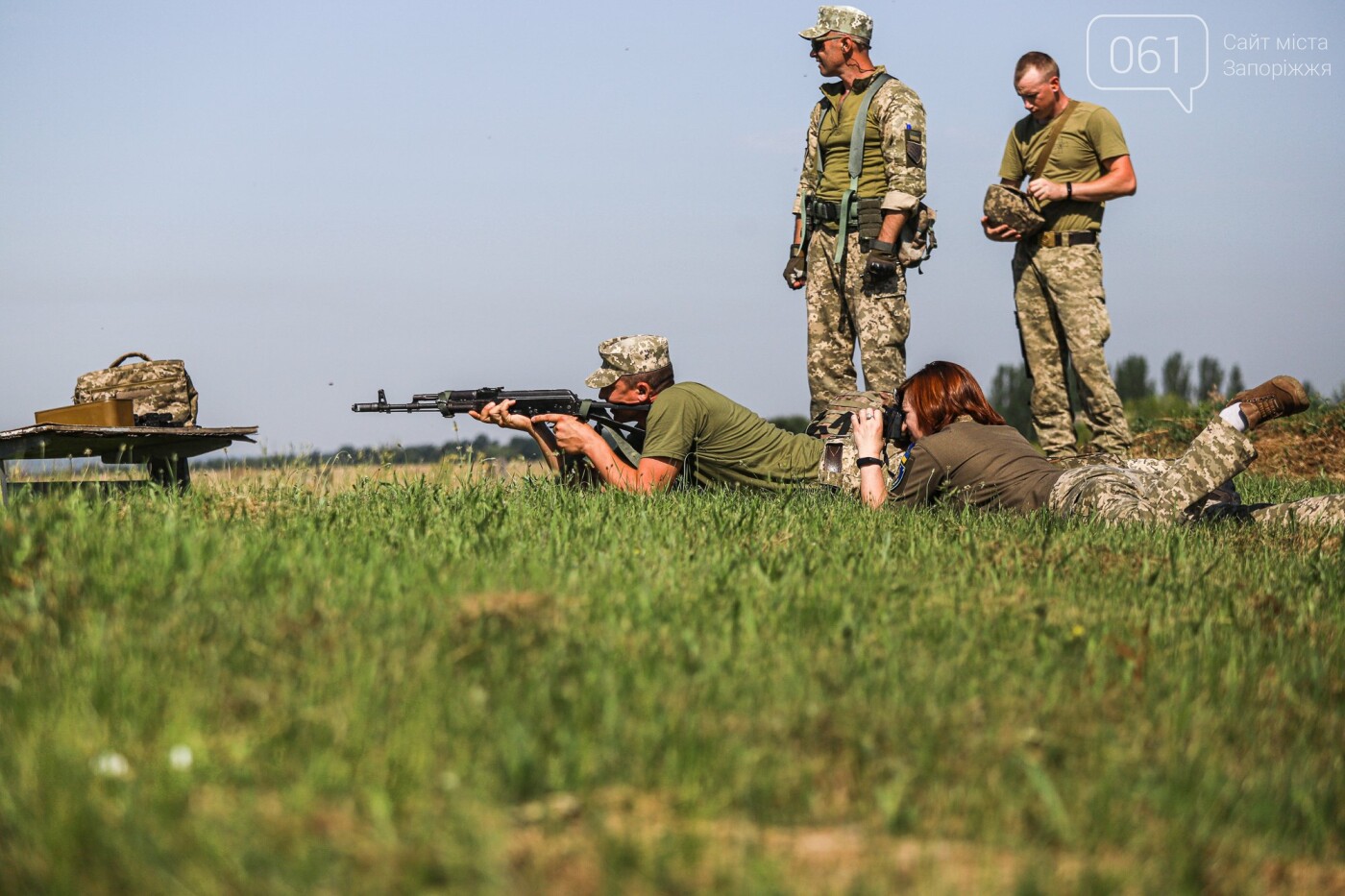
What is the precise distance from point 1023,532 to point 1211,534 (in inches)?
44.7

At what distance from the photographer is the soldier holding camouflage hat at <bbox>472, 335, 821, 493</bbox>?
814 centimetres

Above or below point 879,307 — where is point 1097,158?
above

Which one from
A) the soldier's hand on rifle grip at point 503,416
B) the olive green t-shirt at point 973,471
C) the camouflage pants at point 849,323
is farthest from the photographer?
the camouflage pants at point 849,323

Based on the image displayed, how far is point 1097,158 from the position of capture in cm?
1040

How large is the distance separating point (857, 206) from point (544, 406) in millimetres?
3219

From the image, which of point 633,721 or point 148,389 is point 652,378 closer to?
point 148,389

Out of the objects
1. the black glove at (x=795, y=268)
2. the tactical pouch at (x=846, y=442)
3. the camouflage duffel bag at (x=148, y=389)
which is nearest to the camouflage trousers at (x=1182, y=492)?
the tactical pouch at (x=846, y=442)

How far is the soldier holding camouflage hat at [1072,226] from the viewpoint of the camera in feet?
33.8

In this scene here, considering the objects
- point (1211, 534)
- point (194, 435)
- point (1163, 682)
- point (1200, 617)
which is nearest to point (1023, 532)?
point (1211, 534)

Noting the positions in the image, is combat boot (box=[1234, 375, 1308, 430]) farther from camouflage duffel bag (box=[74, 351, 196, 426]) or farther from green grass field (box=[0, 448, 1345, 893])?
camouflage duffel bag (box=[74, 351, 196, 426])

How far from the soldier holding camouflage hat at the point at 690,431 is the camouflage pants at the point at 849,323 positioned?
171cm

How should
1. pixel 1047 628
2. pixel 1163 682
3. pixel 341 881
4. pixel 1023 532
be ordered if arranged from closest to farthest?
pixel 341 881 → pixel 1163 682 → pixel 1047 628 → pixel 1023 532

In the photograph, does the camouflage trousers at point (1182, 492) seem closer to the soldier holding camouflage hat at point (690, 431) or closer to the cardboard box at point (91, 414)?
the soldier holding camouflage hat at point (690, 431)

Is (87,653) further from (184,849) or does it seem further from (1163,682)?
(1163,682)
